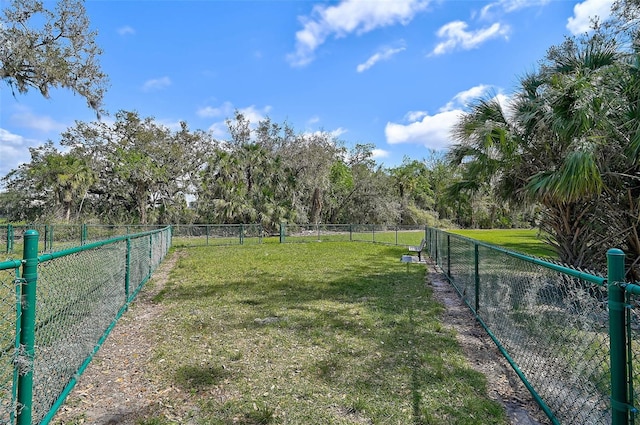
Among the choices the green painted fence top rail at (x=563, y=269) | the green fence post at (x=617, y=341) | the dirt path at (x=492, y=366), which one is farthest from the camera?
the dirt path at (x=492, y=366)

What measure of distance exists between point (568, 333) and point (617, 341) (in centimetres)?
119

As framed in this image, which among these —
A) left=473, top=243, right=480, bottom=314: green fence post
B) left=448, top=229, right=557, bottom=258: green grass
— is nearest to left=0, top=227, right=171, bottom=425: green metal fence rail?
left=473, top=243, right=480, bottom=314: green fence post

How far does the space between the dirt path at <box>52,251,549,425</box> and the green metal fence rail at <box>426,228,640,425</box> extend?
0.15m

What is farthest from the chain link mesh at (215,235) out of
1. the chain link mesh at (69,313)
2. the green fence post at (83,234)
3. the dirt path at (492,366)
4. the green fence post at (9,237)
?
the dirt path at (492,366)

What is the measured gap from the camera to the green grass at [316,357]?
3014mm

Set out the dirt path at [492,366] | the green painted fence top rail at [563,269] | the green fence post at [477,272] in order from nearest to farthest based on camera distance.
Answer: the green painted fence top rail at [563,269], the dirt path at [492,366], the green fence post at [477,272]

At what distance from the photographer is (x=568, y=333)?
2.95 m

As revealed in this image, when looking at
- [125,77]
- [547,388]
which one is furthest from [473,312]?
[125,77]

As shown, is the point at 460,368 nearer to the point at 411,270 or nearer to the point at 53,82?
the point at 411,270

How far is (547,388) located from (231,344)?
3.47 metres

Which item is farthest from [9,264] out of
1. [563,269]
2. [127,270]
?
[127,270]

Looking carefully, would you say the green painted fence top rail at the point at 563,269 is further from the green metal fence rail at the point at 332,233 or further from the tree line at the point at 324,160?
the green metal fence rail at the point at 332,233

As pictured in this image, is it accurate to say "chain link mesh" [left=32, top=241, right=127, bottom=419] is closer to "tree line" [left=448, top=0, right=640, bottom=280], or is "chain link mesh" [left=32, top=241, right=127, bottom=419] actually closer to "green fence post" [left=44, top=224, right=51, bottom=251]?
"tree line" [left=448, top=0, right=640, bottom=280]

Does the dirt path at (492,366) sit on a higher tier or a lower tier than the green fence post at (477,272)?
lower
